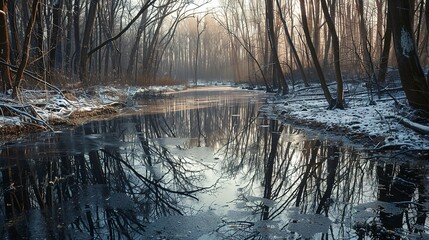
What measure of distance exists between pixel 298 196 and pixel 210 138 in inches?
178

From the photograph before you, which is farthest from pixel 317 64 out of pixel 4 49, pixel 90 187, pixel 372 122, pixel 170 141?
pixel 4 49

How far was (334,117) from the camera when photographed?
9.91 meters

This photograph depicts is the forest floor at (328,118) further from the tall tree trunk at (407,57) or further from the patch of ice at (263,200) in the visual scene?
the patch of ice at (263,200)

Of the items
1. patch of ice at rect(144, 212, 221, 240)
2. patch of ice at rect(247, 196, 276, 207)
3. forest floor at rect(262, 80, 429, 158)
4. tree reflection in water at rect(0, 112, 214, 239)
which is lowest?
patch of ice at rect(247, 196, 276, 207)

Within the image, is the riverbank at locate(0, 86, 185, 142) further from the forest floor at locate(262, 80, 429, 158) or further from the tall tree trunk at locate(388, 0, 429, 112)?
the tall tree trunk at locate(388, 0, 429, 112)

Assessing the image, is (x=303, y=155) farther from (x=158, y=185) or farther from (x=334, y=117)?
(x=334, y=117)

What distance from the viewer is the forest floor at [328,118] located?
672 cm

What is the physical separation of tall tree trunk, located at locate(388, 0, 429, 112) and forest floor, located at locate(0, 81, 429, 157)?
1.10ft

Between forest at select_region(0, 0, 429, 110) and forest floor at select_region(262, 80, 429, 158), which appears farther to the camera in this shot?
forest at select_region(0, 0, 429, 110)

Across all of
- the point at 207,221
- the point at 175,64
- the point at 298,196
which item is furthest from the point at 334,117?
the point at 175,64

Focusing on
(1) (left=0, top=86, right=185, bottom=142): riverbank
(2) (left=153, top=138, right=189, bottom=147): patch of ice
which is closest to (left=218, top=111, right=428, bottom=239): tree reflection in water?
(2) (left=153, top=138, right=189, bottom=147): patch of ice

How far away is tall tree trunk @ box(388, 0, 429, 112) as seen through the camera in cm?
718

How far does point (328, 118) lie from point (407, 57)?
9.86 feet

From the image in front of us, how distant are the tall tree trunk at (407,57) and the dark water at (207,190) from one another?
1830mm
